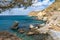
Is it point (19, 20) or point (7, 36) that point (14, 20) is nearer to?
point (19, 20)

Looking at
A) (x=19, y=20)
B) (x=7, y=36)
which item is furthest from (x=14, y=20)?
(x=7, y=36)

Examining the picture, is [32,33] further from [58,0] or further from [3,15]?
[58,0]

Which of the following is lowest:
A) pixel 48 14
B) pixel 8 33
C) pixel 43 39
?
pixel 43 39

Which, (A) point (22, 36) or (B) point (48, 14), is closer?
(A) point (22, 36)

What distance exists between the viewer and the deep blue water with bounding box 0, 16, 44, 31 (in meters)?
2.50

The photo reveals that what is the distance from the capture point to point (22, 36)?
8.07ft

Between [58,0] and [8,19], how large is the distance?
97 cm

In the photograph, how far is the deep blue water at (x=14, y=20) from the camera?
2.50 meters

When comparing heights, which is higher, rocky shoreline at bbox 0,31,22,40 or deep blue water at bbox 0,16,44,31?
deep blue water at bbox 0,16,44,31

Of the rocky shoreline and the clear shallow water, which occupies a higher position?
the clear shallow water

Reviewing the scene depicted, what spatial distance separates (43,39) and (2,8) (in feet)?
3.01

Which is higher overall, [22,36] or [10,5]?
[10,5]

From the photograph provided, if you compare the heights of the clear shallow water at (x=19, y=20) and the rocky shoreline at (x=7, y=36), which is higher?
the clear shallow water at (x=19, y=20)

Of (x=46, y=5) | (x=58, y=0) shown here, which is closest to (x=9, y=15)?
(x=46, y=5)
